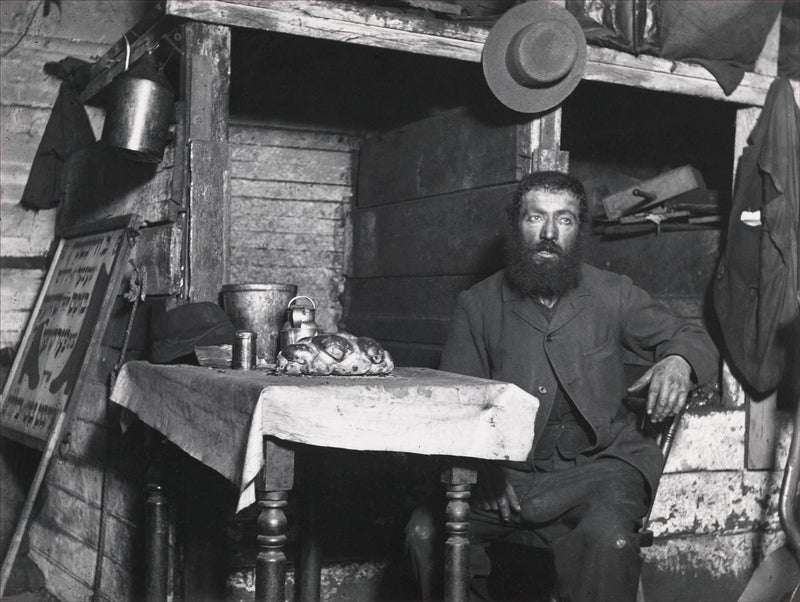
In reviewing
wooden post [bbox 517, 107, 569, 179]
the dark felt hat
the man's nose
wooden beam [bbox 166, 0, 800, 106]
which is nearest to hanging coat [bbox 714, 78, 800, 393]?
wooden beam [bbox 166, 0, 800, 106]

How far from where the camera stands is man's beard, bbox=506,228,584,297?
13.3ft

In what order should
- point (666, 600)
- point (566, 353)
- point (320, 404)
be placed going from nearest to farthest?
point (320, 404), point (566, 353), point (666, 600)

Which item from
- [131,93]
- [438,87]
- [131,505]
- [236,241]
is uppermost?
[438,87]

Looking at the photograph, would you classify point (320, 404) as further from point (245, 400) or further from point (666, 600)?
point (666, 600)

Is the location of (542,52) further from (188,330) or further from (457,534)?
(457,534)

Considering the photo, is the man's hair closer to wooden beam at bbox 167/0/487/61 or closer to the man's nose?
the man's nose

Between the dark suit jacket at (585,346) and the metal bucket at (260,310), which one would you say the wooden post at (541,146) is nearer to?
the dark suit jacket at (585,346)

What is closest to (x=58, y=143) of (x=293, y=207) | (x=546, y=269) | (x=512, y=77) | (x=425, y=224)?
(x=293, y=207)

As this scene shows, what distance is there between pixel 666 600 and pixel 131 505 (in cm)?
282

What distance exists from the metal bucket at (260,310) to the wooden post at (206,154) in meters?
0.18

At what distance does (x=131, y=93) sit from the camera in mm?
4461

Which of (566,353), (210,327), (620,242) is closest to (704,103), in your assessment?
(620,242)

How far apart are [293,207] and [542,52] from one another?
229 cm

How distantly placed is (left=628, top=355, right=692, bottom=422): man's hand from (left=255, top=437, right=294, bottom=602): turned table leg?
1.47 metres
